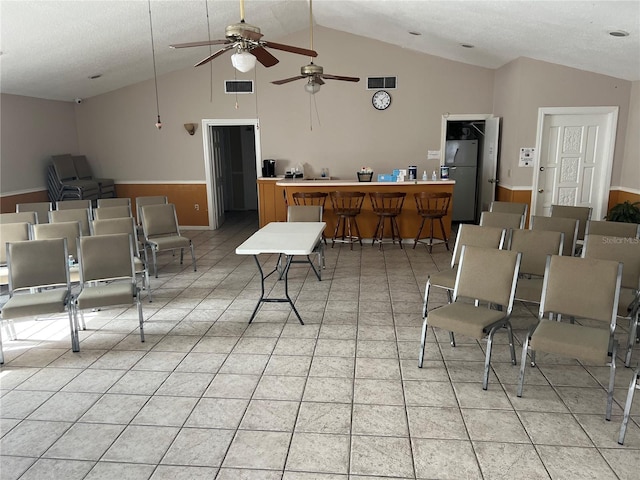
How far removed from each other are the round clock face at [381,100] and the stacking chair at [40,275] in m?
5.92

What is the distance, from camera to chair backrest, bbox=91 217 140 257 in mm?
5105

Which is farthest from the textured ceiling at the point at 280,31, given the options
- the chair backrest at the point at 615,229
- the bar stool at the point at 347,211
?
the bar stool at the point at 347,211

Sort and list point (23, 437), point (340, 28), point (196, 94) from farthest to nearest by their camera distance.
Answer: point (196, 94), point (340, 28), point (23, 437)

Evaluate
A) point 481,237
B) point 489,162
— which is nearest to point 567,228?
point 481,237

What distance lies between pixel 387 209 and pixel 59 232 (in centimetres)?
456

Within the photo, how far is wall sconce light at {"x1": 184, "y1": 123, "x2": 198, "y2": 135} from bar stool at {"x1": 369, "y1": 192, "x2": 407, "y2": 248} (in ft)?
12.1

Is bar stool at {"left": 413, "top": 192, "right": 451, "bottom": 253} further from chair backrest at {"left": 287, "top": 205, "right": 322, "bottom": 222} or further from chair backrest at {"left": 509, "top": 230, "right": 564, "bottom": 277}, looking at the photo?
→ chair backrest at {"left": 509, "top": 230, "right": 564, "bottom": 277}

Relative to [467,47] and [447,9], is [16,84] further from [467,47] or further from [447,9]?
[467,47]

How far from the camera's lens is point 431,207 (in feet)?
24.6

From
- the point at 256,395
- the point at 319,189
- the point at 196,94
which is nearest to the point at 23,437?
the point at 256,395

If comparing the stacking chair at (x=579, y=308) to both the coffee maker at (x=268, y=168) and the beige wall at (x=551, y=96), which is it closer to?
the beige wall at (x=551, y=96)

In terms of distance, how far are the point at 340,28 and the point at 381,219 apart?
350 centimetres

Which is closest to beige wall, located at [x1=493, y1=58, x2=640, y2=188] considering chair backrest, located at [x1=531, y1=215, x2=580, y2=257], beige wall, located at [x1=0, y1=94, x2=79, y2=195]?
chair backrest, located at [x1=531, y1=215, x2=580, y2=257]

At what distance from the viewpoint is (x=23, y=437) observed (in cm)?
274
